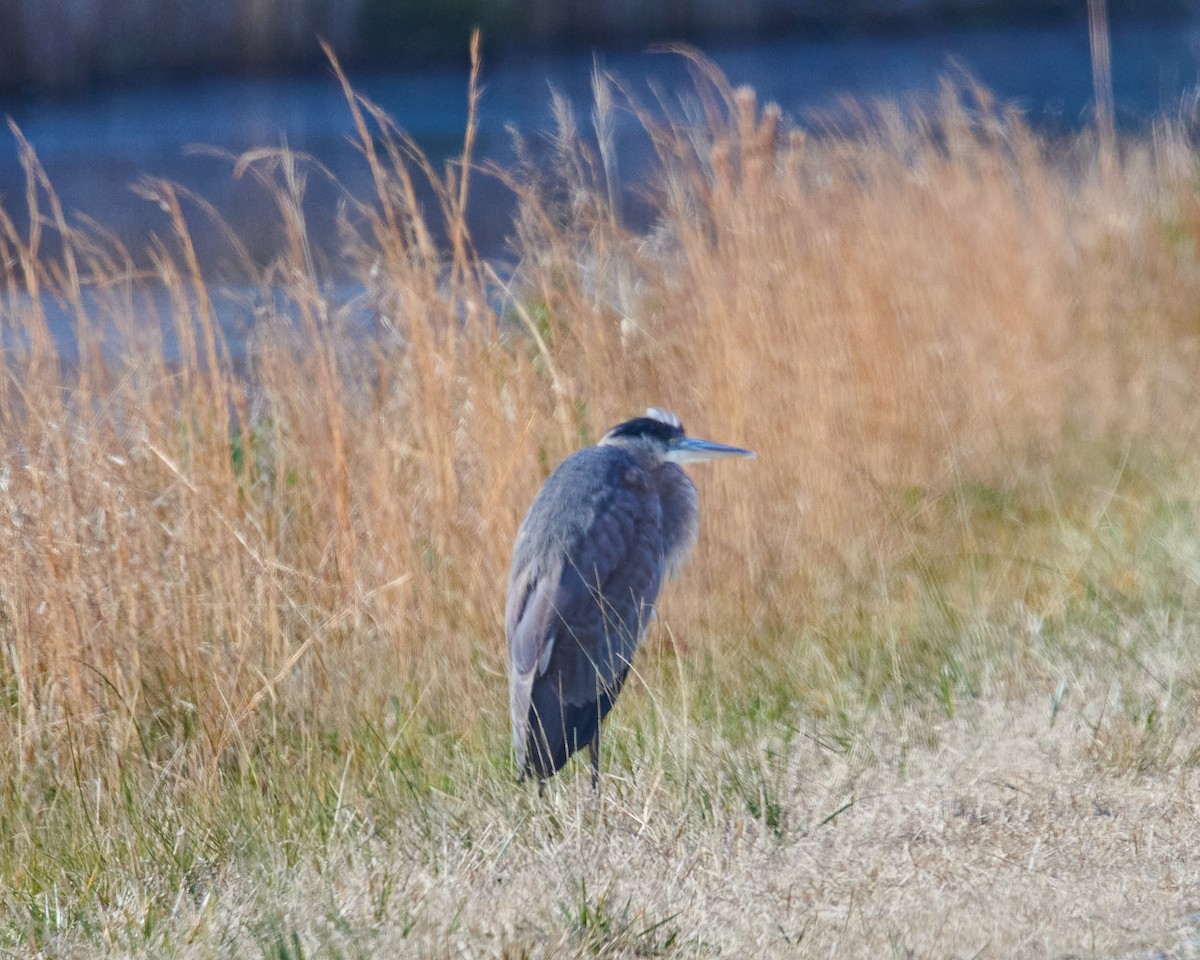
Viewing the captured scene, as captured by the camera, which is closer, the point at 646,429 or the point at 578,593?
the point at 578,593

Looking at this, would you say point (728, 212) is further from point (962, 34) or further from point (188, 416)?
point (962, 34)

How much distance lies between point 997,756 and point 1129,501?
1544mm

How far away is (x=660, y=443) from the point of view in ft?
11.5

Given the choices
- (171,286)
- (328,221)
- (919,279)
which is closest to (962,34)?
(328,221)

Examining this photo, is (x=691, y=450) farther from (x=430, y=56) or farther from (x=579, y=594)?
(x=430, y=56)

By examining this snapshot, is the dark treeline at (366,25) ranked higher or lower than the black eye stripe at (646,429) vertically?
higher

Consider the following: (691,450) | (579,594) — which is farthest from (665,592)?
(579,594)

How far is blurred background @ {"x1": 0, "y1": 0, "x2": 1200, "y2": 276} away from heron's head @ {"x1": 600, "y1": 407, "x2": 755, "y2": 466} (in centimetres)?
1510

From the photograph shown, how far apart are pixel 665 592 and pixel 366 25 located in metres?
19.7

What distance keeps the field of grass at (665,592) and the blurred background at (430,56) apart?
1399cm

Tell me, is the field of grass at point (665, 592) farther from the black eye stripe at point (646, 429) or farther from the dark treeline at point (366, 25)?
the dark treeline at point (366, 25)

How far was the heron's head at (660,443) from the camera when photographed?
11.4 feet

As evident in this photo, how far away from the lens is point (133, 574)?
3373mm

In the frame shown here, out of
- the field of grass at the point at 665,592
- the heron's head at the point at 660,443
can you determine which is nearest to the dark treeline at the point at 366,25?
the field of grass at the point at 665,592
